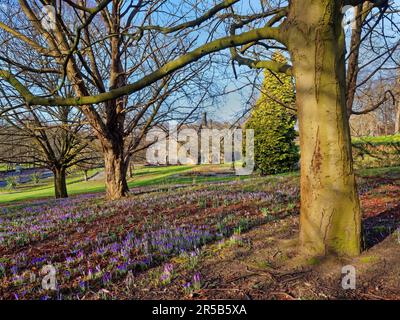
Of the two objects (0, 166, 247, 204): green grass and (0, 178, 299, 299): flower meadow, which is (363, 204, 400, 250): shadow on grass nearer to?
(0, 178, 299, 299): flower meadow

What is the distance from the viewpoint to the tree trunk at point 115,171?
9.12 m

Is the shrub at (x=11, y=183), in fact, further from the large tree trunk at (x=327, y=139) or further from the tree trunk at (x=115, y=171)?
the large tree trunk at (x=327, y=139)

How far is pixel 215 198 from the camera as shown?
643cm

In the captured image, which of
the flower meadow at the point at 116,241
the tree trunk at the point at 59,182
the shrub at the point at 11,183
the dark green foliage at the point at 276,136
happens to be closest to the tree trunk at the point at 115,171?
the flower meadow at the point at 116,241

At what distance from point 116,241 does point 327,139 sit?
2.83m

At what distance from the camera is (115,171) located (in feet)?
30.3

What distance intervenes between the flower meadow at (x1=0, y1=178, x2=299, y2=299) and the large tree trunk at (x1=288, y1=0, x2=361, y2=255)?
1150 mm

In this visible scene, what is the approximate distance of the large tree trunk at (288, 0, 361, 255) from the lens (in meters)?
2.72

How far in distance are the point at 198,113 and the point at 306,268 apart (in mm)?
9092

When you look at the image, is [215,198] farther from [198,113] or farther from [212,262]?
[198,113]

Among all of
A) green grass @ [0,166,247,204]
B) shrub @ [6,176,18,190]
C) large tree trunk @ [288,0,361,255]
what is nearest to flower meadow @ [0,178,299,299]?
large tree trunk @ [288,0,361,255]

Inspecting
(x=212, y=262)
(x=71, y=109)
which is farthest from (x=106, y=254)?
(x=71, y=109)

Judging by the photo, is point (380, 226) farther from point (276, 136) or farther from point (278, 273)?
point (276, 136)

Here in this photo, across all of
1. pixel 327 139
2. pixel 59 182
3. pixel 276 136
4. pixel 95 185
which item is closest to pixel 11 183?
pixel 95 185
